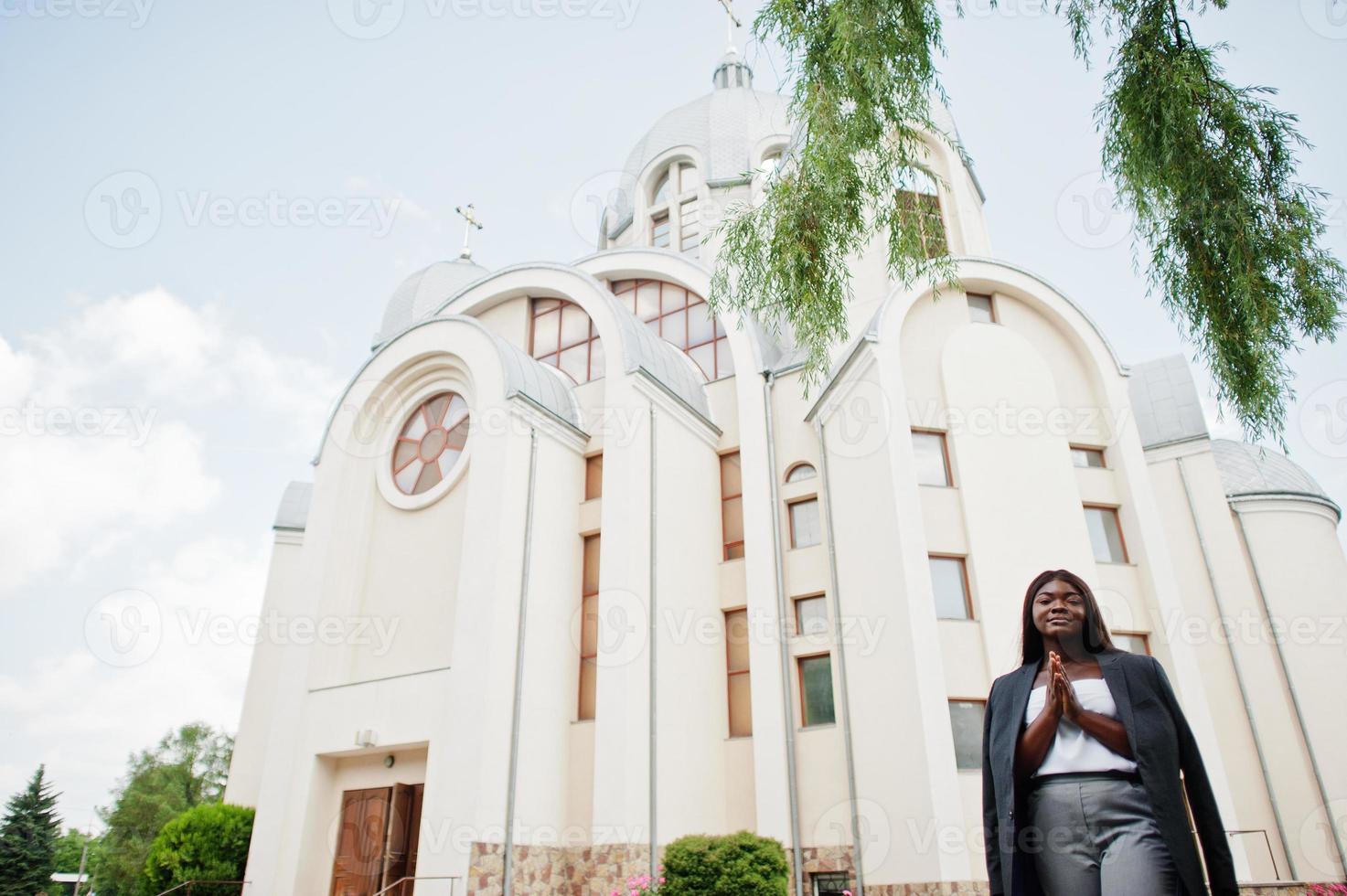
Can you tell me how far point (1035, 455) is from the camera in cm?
1407

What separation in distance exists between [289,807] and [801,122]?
12084mm

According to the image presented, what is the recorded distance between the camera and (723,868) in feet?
35.9

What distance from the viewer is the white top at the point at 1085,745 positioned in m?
2.56

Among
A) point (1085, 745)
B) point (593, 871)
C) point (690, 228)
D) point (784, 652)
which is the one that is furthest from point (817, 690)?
point (690, 228)

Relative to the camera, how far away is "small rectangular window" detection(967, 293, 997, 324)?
1540 centimetres

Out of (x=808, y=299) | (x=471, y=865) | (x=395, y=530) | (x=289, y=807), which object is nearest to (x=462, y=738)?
(x=471, y=865)

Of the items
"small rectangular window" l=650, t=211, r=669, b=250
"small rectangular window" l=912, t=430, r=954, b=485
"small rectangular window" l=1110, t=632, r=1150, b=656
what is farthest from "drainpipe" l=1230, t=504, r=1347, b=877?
"small rectangular window" l=650, t=211, r=669, b=250

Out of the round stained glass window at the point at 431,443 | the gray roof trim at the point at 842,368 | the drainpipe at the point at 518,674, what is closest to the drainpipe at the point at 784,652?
the gray roof trim at the point at 842,368

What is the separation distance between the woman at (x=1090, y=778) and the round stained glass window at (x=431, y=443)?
521 inches

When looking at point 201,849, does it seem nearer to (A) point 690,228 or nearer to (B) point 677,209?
(A) point 690,228

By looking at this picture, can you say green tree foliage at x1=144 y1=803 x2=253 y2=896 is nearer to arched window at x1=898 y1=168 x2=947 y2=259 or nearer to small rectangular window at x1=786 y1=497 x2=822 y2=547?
small rectangular window at x1=786 y1=497 x2=822 y2=547

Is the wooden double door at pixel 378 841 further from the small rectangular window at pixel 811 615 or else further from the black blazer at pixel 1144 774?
the black blazer at pixel 1144 774

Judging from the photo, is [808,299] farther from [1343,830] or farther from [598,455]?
[1343,830]

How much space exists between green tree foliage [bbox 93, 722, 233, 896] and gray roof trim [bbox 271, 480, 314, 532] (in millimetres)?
18805
